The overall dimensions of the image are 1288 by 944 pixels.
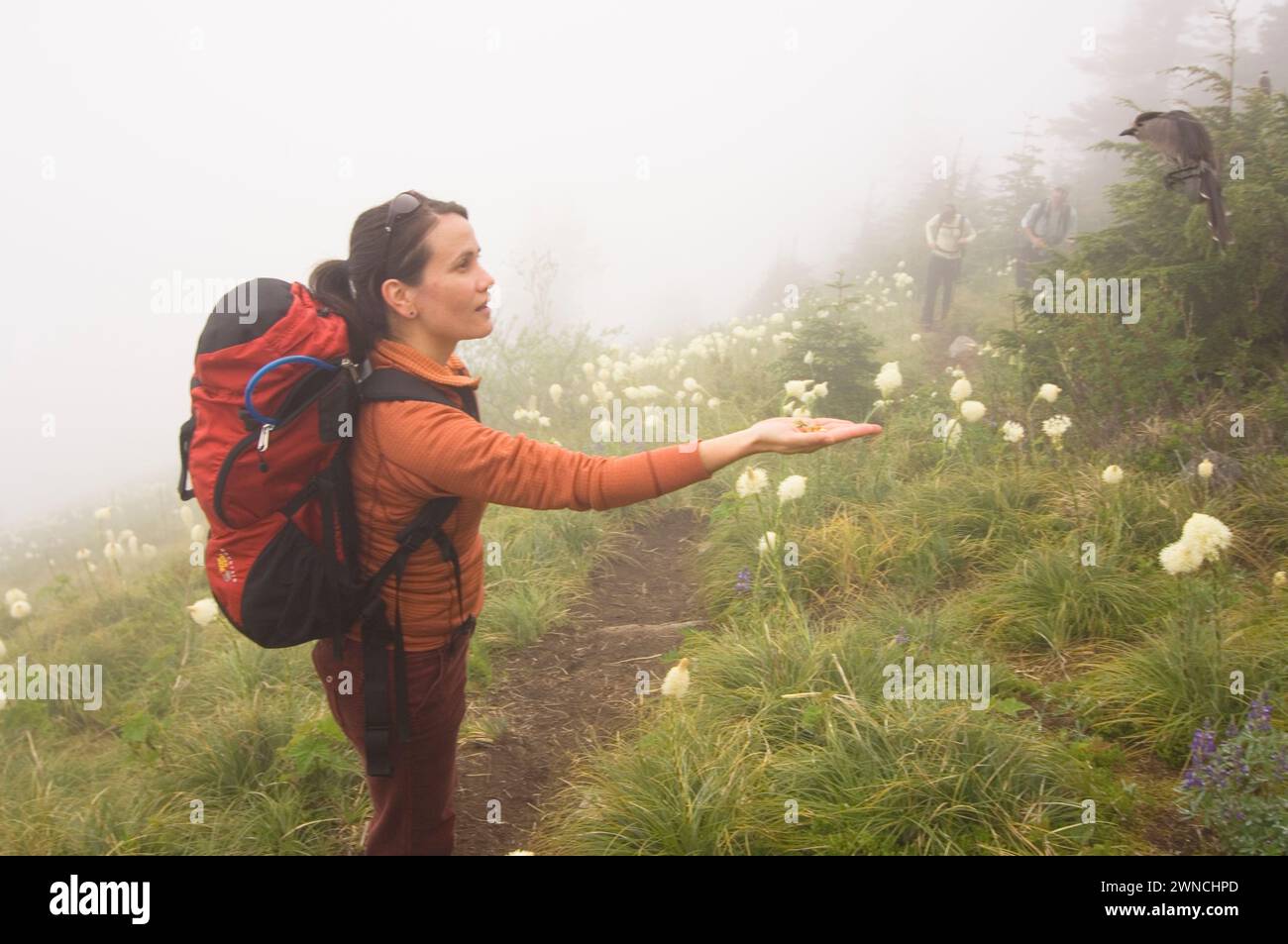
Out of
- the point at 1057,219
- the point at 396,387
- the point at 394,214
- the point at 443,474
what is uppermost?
the point at 1057,219

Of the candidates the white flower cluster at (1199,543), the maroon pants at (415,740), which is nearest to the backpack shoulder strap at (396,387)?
the maroon pants at (415,740)

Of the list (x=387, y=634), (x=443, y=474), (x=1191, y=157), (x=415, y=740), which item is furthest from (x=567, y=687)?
(x=1191, y=157)

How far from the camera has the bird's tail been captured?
4723 mm

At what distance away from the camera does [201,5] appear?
17638 centimetres

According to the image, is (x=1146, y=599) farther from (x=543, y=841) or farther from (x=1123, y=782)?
(x=543, y=841)

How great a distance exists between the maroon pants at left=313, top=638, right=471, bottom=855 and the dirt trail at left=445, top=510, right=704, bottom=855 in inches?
38.5

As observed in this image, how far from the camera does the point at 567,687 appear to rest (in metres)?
4.58

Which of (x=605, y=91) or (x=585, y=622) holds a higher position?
(x=605, y=91)

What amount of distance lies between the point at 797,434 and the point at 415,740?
1417 millimetres

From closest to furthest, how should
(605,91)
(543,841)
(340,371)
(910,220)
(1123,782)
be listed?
(340,371)
(1123,782)
(543,841)
(910,220)
(605,91)

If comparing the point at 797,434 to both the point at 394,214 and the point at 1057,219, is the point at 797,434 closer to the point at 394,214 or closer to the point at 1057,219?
the point at 394,214

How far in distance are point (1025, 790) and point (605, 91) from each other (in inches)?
4214

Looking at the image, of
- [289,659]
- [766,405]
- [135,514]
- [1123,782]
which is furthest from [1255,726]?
[135,514]
